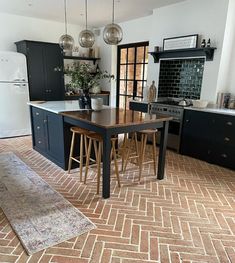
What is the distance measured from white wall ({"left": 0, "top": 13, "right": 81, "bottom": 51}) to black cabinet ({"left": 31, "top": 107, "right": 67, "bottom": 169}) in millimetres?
2425

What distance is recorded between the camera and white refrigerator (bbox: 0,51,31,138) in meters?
4.93

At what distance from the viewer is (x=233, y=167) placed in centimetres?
364

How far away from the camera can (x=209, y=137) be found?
3898mm

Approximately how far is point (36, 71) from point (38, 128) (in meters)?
1.96

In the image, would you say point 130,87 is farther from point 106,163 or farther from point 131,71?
point 106,163

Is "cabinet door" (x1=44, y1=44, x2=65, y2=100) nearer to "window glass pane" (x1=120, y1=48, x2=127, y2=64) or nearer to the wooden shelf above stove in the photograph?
"window glass pane" (x1=120, y1=48, x2=127, y2=64)

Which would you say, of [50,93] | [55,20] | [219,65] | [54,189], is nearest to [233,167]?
[219,65]

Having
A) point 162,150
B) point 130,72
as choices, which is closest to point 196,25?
point 130,72

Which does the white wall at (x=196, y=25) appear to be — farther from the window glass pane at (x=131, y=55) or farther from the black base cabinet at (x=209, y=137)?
the window glass pane at (x=131, y=55)

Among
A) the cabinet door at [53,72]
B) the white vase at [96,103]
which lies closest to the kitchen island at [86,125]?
the white vase at [96,103]

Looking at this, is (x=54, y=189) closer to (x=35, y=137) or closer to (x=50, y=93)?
(x=35, y=137)

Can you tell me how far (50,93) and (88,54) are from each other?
191 cm

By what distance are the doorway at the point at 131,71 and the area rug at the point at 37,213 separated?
3738 millimetres

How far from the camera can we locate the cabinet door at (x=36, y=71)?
5243 mm
